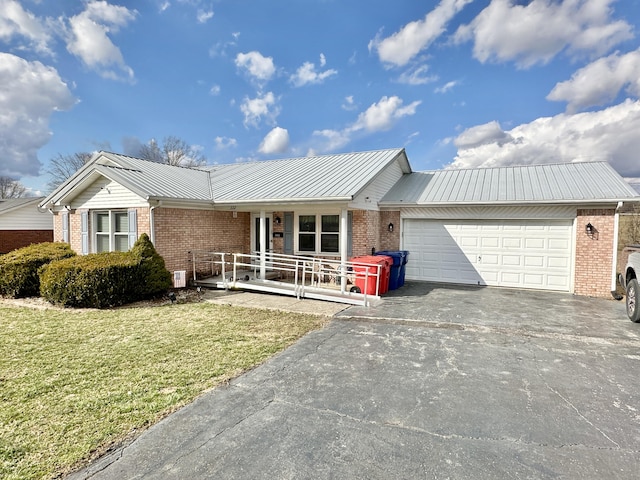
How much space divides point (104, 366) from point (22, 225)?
22.1 metres

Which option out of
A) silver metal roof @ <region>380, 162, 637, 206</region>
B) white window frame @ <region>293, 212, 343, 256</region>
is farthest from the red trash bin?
silver metal roof @ <region>380, 162, 637, 206</region>

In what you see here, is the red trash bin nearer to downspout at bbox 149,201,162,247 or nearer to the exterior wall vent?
the exterior wall vent

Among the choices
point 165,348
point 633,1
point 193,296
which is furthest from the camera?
point 193,296

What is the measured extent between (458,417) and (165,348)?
14.8 feet

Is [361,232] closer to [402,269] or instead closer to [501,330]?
[402,269]

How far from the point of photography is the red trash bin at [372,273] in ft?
31.8

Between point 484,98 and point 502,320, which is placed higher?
point 484,98

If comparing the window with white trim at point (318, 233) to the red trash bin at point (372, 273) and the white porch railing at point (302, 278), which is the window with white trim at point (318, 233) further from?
the red trash bin at point (372, 273)

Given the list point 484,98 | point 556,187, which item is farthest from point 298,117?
point 556,187

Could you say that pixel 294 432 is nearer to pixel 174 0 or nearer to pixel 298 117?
pixel 174 0

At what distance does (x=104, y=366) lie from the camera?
16.3 feet

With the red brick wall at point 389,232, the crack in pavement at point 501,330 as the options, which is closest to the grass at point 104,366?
the crack in pavement at point 501,330

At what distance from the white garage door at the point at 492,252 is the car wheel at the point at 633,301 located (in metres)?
2.91

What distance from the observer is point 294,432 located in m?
3.35
